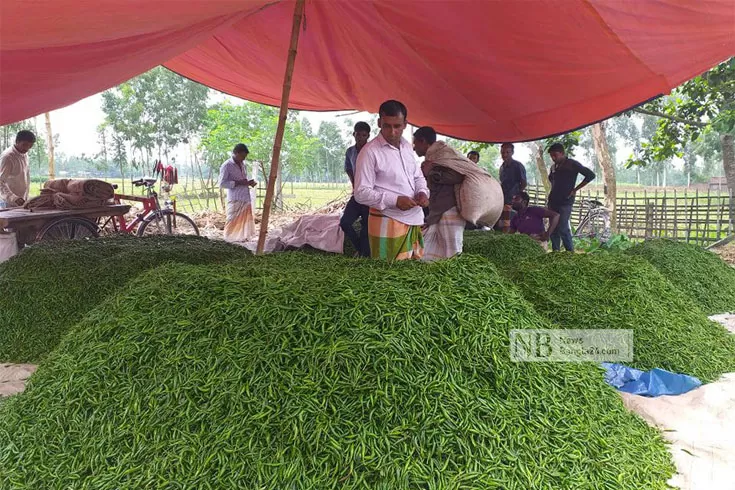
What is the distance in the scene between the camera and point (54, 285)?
354 centimetres

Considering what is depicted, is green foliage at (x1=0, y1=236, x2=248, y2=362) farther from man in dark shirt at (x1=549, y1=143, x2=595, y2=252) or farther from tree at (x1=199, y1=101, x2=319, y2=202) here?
tree at (x1=199, y1=101, x2=319, y2=202)

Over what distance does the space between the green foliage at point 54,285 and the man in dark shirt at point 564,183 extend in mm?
4442

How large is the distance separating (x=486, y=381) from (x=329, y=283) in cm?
80

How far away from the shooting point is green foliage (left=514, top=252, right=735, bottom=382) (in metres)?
2.94

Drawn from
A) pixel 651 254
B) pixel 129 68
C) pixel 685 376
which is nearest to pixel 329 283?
pixel 685 376

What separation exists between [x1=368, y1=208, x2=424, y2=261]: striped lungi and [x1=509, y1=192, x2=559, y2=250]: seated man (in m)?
3.71

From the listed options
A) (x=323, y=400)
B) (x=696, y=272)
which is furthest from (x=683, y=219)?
(x=323, y=400)

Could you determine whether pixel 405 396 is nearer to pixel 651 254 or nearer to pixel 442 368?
pixel 442 368

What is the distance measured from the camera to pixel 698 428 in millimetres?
2359

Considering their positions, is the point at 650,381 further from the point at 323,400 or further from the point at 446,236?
the point at 323,400

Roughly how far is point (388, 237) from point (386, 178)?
1.27ft

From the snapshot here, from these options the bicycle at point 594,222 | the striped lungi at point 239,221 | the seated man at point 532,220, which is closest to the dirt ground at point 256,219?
the striped lungi at point 239,221

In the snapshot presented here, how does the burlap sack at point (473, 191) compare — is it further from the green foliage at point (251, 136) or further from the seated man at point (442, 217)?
the green foliage at point (251, 136)

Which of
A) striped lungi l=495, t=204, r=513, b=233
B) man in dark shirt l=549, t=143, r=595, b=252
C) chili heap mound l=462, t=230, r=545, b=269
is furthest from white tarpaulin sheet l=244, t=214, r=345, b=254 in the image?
man in dark shirt l=549, t=143, r=595, b=252
